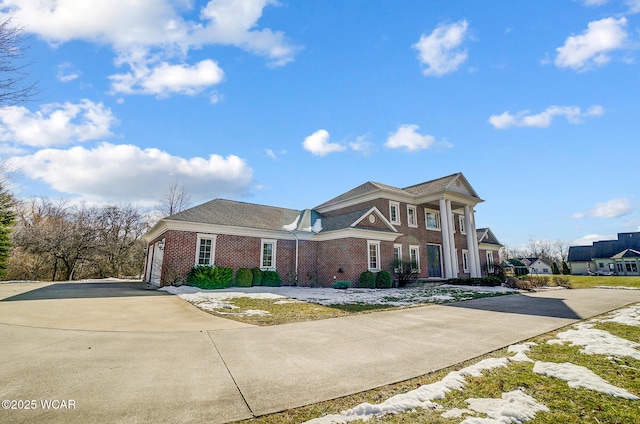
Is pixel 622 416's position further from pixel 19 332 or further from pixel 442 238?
pixel 442 238

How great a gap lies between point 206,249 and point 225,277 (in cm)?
209

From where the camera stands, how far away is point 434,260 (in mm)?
26125

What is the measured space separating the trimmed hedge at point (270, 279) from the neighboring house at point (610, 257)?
6243 centimetres

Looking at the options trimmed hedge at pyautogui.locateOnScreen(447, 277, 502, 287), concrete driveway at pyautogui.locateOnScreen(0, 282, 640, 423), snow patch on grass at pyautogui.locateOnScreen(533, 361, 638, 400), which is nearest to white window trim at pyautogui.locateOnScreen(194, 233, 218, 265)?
concrete driveway at pyautogui.locateOnScreen(0, 282, 640, 423)

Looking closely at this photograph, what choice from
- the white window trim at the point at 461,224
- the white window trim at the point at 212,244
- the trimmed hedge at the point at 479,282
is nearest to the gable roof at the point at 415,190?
the white window trim at the point at 461,224

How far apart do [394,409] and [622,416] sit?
7.52 ft

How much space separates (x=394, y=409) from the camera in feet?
10.5

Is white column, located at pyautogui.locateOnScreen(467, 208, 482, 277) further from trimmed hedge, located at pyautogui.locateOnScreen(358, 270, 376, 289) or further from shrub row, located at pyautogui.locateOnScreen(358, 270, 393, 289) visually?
trimmed hedge, located at pyautogui.locateOnScreen(358, 270, 376, 289)

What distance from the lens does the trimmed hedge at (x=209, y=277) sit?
1585 centimetres

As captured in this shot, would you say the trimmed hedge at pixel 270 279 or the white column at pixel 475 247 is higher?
the white column at pixel 475 247

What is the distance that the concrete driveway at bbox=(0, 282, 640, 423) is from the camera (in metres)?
3.23

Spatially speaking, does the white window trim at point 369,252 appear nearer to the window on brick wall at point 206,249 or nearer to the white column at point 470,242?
the window on brick wall at point 206,249

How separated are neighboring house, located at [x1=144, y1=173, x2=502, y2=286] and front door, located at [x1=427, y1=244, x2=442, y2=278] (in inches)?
3.4

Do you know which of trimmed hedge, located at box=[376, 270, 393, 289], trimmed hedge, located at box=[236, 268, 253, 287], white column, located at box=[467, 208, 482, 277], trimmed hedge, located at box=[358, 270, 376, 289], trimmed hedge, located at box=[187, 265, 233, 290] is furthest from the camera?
white column, located at box=[467, 208, 482, 277]
